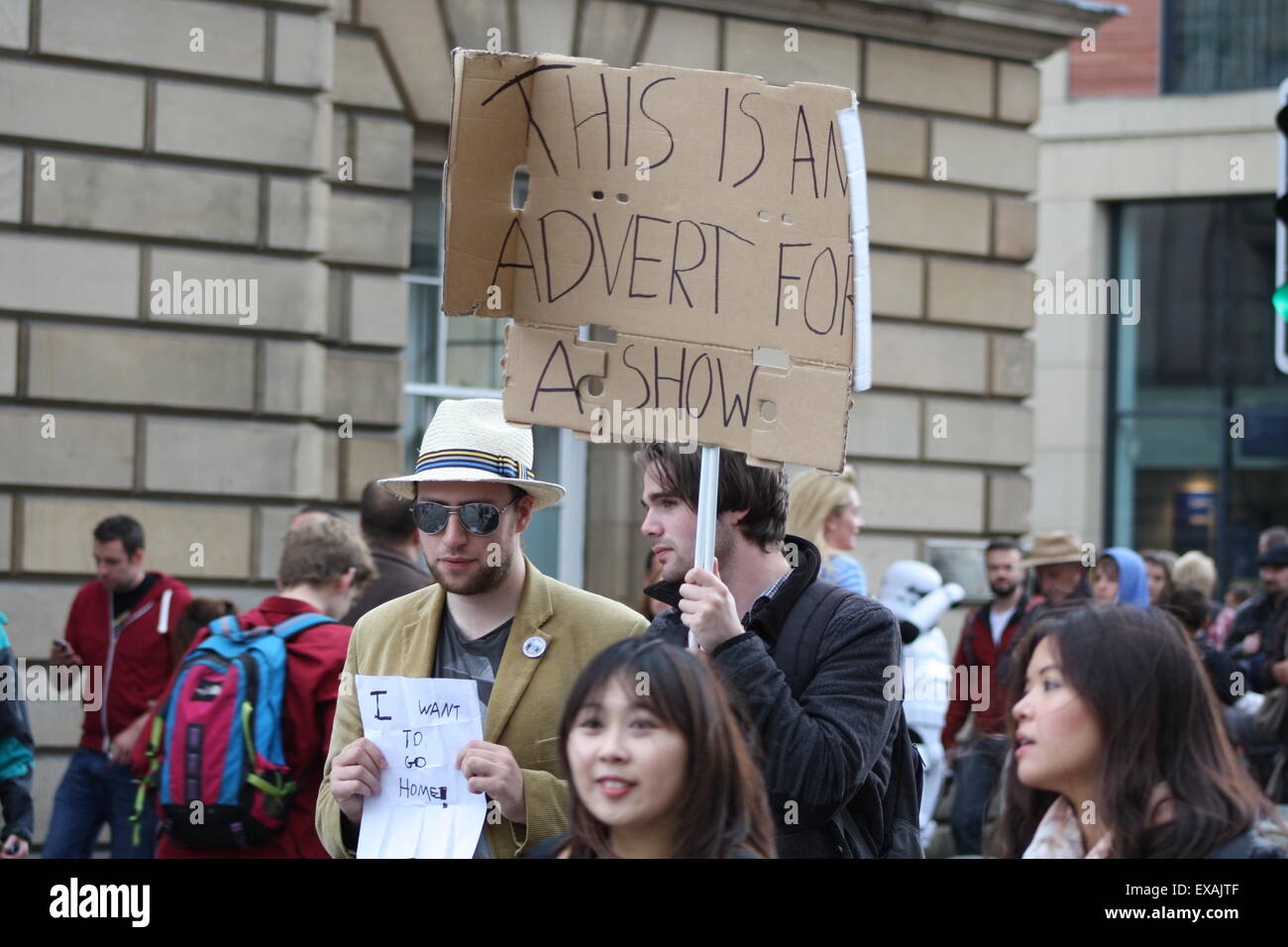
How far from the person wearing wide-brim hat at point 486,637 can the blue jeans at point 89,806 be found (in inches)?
173

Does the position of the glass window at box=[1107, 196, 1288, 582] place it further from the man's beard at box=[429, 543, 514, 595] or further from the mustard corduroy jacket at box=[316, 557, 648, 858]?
the man's beard at box=[429, 543, 514, 595]

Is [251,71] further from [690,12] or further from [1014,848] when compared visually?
[1014,848]

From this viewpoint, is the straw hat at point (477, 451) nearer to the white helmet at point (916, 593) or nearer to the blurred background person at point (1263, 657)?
the white helmet at point (916, 593)

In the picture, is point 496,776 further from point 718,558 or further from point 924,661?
point 924,661

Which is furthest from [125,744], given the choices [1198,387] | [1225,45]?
[1225,45]

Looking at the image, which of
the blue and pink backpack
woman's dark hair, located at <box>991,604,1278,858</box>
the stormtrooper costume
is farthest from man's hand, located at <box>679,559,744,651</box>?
the stormtrooper costume

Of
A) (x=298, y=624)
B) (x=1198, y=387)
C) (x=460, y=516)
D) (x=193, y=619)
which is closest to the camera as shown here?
(x=460, y=516)

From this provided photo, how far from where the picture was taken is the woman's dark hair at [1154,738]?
2.85 meters

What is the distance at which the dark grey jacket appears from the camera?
331 cm

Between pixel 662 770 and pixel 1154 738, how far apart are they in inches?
33.0

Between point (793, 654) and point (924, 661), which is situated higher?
point (793, 654)

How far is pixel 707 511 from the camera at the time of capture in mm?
3430

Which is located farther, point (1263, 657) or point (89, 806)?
point (1263, 657)
